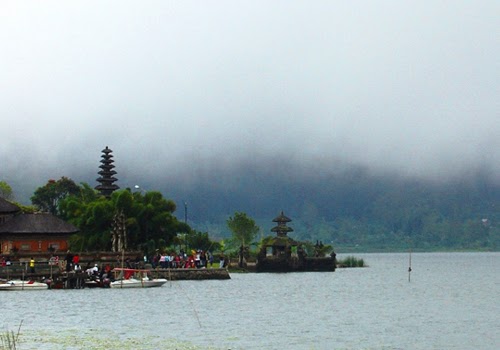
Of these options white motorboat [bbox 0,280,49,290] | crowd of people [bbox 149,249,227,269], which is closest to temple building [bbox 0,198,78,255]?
crowd of people [bbox 149,249,227,269]

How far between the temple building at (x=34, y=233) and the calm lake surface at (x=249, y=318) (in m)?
21.1

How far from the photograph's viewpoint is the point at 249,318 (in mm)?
77125

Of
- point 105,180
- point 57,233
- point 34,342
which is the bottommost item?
point 34,342

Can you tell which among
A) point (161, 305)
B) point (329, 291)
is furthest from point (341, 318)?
point (329, 291)

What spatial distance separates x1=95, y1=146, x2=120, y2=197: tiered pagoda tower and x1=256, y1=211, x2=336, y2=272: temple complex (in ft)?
96.3

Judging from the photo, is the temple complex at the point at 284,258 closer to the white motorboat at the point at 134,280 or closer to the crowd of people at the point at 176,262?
the crowd of people at the point at 176,262

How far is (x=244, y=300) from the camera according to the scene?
96875 millimetres

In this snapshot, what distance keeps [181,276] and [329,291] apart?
1908cm

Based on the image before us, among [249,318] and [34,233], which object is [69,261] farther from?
[249,318]

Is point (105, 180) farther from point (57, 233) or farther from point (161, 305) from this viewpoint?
point (161, 305)

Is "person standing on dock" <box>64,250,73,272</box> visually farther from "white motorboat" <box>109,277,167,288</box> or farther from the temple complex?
the temple complex

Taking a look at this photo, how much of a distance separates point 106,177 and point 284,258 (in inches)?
1397

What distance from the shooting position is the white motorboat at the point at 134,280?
351 ft

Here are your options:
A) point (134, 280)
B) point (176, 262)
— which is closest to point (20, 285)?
point (134, 280)
